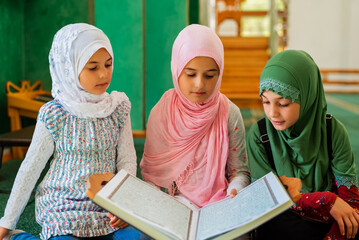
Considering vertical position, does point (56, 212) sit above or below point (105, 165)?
below

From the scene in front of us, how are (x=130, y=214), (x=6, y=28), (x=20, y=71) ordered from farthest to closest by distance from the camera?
(x=20, y=71)
(x=6, y=28)
(x=130, y=214)

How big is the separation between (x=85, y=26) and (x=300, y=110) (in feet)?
2.66

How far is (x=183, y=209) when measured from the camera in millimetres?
1154

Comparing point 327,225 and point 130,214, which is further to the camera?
point 327,225

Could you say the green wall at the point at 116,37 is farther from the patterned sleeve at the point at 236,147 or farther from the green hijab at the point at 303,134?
the green hijab at the point at 303,134

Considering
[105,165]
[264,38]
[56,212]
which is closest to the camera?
[56,212]

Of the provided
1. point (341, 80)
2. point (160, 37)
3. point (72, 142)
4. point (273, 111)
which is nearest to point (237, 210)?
point (273, 111)

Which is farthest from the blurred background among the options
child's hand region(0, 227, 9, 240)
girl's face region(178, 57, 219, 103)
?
girl's face region(178, 57, 219, 103)

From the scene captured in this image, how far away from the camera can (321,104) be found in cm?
138

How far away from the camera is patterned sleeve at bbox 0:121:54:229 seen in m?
1.29

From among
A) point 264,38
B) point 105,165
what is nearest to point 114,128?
point 105,165

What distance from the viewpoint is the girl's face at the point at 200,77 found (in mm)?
1419

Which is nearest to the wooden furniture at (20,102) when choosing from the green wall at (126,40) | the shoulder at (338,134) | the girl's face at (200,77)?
the green wall at (126,40)

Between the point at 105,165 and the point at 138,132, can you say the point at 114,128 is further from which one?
the point at 138,132
